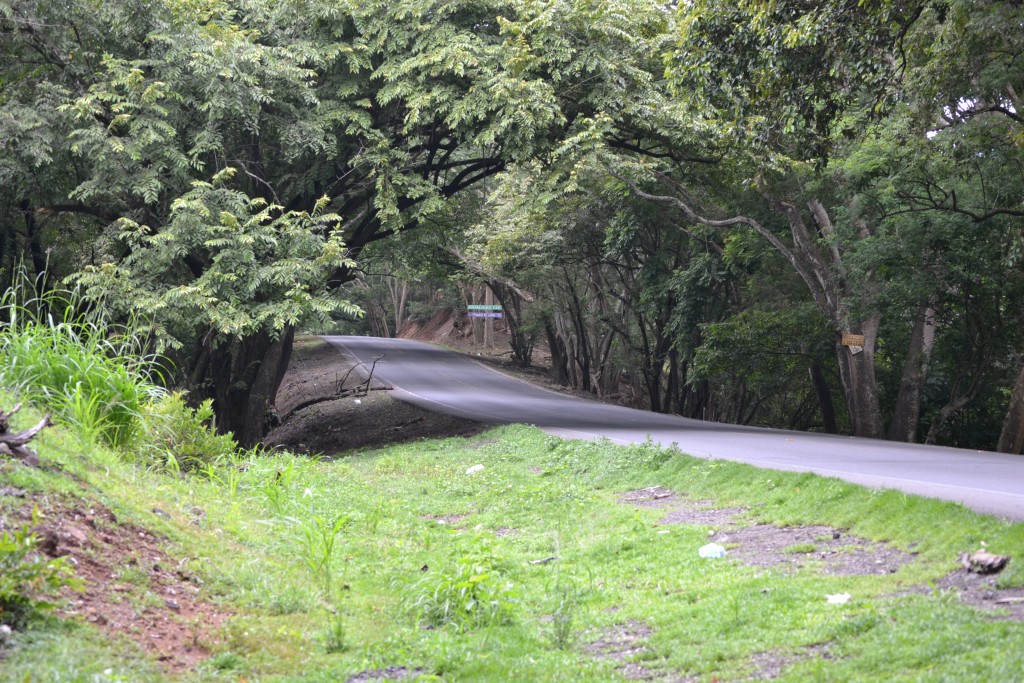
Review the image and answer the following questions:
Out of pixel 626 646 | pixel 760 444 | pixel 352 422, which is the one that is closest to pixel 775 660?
pixel 626 646

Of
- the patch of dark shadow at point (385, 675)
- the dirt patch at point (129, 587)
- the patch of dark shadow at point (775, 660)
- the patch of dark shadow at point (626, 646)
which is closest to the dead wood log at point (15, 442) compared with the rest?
the dirt patch at point (129, 587)

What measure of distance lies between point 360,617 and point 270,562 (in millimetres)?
861

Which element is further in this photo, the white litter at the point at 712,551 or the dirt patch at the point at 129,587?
the white litter at the point at 712,551

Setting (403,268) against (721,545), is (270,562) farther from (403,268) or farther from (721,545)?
(403,268)

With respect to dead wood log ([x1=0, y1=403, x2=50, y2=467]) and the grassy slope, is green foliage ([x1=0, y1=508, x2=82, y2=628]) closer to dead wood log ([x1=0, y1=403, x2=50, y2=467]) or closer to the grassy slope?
the grassy slope

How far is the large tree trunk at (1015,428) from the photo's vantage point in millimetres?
18375

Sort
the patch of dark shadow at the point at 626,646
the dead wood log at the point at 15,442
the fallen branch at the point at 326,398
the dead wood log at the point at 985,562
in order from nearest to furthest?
the patch of dark shadow at the point at 626,646 → the dead wood log at the point at 15,442 → the dead wood log at the point at 985,562 → the fallen branch at the point at 326,398

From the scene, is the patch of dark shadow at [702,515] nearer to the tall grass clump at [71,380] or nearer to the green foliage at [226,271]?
the tall grass clump at [71,380]

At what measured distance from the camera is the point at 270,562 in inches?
269

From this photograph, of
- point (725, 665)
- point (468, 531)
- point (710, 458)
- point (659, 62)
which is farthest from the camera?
point (659, 62)

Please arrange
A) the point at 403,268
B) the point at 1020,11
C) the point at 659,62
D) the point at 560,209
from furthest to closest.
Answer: the point at 403,268
the point at 560,209
the point at 659,62
the point at 1020,11

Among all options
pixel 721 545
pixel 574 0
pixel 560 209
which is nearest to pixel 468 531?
pixel 721 545

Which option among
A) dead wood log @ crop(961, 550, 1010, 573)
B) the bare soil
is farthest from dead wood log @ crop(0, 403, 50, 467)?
dead wood log @ crop(961, 550, 1010, 573)

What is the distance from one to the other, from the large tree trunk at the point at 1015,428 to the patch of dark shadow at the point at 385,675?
16.3 m
